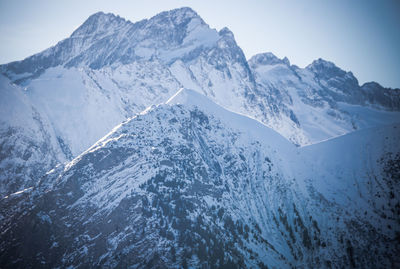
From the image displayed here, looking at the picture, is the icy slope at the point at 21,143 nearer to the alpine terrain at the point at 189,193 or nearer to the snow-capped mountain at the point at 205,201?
the alpine terrain at the point at 189,193

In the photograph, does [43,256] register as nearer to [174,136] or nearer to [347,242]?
[174,136]

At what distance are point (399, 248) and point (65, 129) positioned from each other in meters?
181

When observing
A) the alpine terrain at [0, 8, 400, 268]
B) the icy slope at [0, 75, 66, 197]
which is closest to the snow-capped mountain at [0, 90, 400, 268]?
the alpine terrain at [0, 8, 400, 268]

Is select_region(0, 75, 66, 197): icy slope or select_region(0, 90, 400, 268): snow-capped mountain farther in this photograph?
select_region(0, 75, 66, 197): icy slope

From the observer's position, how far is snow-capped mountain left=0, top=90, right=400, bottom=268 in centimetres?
6794

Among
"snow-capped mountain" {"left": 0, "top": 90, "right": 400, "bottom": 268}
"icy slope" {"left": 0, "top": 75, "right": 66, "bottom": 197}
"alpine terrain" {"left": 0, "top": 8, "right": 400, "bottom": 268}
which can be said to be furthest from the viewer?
"icy slope" {"left": 0, "top": 75, "right": 66, "bottom": 197}

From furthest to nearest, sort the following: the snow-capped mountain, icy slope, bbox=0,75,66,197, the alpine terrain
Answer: icy slope, bbox=0,75,66,197, the alpine terrain, the snow-capped mountain

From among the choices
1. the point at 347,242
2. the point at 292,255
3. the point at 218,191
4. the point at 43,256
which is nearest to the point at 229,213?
the point at 218,191

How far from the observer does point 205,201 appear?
86812 millimetres

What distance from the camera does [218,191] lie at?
94250mm

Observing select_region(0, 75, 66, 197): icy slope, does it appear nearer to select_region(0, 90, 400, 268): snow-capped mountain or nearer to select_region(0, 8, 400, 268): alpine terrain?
select_region(0, 8, 400, 268): alpine terrain

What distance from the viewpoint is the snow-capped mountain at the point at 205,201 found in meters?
67.9

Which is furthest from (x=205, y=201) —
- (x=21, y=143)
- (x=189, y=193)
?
(x=21, y=143)

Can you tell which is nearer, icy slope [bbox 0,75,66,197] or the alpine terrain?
the alpine terrain
